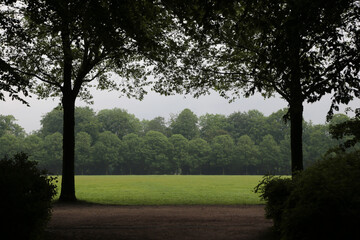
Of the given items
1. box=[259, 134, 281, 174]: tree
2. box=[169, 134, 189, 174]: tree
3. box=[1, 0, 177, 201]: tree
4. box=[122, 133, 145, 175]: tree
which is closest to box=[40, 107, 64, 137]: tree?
box=[122, 133, 145, 175]: tree

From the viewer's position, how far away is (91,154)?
93875 millimetres

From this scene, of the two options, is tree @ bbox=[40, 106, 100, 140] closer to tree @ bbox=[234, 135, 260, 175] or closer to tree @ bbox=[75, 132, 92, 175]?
tree @ bbox=[75, 132, 92, 175]

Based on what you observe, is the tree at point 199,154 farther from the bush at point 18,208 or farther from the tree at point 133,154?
the bush at point 18,208

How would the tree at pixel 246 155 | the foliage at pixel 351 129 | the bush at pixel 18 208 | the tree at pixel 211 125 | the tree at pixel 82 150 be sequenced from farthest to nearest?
1. the tree at pixel 211 125
2. the tree at pixel 246 155
3. the tree at pixel 82 150
4. the foliage at pixel 351 129
5. the bush at pixel 18 208

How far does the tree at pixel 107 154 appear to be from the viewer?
94.5 m

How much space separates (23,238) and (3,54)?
57.6ft

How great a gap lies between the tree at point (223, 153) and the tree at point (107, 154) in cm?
2638

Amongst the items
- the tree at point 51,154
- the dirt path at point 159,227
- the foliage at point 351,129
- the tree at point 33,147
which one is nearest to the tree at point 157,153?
the tree at point 51,154

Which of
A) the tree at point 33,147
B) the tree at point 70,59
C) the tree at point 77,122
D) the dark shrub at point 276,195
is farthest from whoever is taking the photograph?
the tree at point 77,122

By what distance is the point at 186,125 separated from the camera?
117062 mm

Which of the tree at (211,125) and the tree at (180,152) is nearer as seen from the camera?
the tree at (180,152)

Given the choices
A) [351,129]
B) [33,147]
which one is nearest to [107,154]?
[33,147]

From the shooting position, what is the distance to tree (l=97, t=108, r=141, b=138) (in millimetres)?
114188

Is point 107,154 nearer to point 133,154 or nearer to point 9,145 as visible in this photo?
point 133,154
